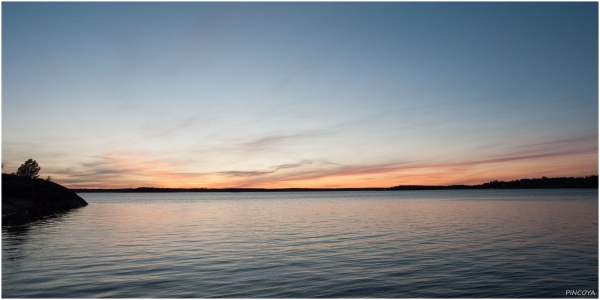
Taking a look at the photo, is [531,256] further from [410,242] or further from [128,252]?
[128,252]

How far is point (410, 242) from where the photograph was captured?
30.3 m

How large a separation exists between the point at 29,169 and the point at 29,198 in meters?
88.1

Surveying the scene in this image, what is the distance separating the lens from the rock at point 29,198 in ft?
182

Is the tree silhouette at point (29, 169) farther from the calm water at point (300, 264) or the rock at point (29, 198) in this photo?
the calm water at point (300, 264)

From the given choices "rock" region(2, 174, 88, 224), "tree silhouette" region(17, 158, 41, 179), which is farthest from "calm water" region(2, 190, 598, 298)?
"tree silhouette" region(17, 158, 41, 179)

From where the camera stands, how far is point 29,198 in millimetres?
63062

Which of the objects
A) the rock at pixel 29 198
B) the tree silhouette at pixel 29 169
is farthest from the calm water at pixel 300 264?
the tree silhouette at pixel 29 169

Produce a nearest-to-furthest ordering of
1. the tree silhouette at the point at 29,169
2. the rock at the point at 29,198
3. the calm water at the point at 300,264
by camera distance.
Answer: the calm water at the point at 300,264 < the rock at the point at 29,198 < the tree silhouette at the point at 29,169

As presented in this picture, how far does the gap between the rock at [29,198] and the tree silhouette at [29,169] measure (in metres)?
70.5

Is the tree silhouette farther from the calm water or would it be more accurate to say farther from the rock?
the calm water

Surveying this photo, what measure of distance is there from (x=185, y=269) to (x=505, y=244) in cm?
2191

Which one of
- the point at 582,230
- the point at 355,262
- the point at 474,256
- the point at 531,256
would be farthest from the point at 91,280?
the point at 582,230

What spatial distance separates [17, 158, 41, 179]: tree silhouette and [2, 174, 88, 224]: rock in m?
70.5

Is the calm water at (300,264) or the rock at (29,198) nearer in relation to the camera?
the calm water at (300,264)
